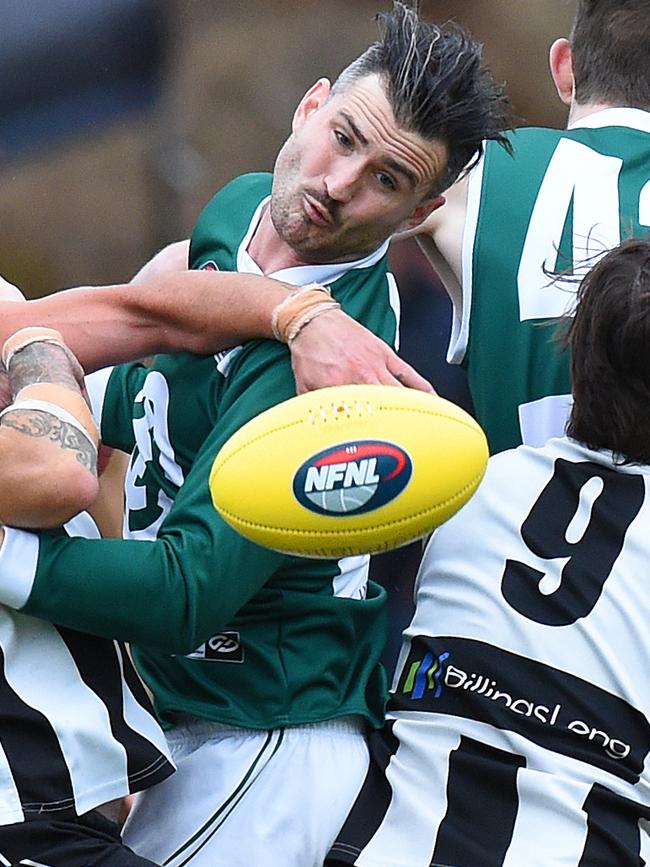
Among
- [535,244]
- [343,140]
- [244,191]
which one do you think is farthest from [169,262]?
[535,244]

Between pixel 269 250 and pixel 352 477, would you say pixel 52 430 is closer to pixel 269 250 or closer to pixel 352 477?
pixel 352 477

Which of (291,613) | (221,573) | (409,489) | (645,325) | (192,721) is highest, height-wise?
(645,325)

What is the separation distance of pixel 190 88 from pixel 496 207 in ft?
12.2

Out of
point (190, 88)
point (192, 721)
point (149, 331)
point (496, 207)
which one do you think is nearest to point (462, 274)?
point (496, 207)

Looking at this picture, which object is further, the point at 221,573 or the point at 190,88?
the point at 190,88

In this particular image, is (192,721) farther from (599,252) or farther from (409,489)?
(599,252)

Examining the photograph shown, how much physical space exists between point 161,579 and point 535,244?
130 centimetres

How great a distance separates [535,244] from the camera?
311cm

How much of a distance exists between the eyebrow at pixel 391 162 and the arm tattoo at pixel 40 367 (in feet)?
2.02

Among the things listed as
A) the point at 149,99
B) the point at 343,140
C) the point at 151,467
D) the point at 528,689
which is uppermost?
the point at 343,140

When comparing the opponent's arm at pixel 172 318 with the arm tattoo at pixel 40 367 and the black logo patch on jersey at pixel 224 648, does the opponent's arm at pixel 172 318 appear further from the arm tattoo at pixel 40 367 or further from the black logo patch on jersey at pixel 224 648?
the black logo patch on jersey at pixel 224 648

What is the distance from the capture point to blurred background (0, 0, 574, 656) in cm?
645

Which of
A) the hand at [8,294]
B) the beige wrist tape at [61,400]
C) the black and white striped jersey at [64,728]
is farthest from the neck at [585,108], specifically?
the black and white striped jersey at [64,728]

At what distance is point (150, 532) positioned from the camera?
8.59 ft
